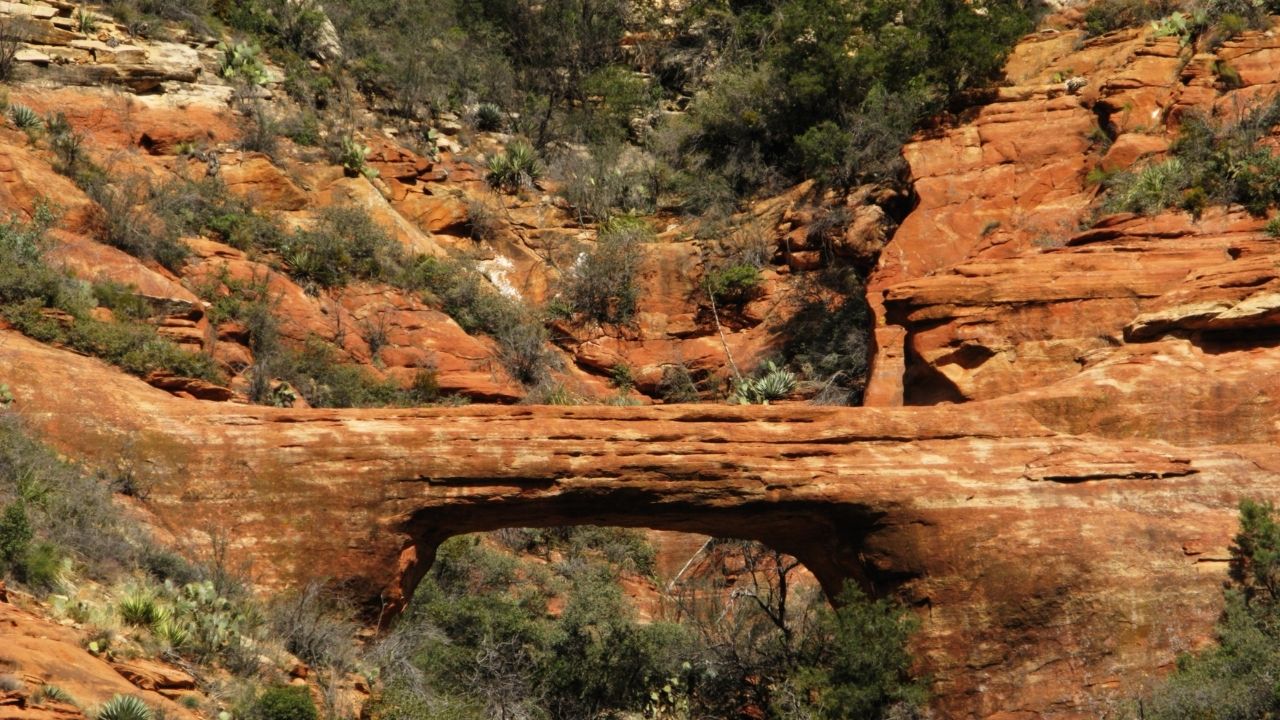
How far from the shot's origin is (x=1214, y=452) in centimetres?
1638

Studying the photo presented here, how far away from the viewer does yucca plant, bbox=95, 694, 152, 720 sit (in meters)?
10.6

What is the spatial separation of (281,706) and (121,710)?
2.08m

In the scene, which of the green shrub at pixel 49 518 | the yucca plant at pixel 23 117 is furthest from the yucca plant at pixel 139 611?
the yucca plant at pixel 23 117

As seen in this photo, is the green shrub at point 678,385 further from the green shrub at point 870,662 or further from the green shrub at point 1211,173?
the green shrub at point 870,662

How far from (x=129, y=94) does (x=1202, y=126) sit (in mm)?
18588

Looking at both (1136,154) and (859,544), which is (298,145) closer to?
(1136,154)

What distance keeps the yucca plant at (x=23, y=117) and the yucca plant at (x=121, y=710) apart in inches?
646

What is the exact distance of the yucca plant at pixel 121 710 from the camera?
10.6m

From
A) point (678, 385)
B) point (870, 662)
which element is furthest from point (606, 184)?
point (870, 662)

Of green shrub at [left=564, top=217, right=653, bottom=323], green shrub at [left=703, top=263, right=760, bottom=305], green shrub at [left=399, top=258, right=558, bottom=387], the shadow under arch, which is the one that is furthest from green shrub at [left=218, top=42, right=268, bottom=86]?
the shadow under arch

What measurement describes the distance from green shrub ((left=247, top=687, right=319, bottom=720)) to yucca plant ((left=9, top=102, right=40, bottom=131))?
1500 centimetres

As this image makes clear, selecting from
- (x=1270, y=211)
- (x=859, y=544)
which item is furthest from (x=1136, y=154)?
(x=859, y=544)

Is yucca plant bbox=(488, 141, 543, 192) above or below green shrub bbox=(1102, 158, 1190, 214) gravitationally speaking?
below

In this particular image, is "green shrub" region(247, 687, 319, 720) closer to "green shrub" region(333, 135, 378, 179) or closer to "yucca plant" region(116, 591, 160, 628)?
"yucca plant" region(116, 591, 160, 628)
